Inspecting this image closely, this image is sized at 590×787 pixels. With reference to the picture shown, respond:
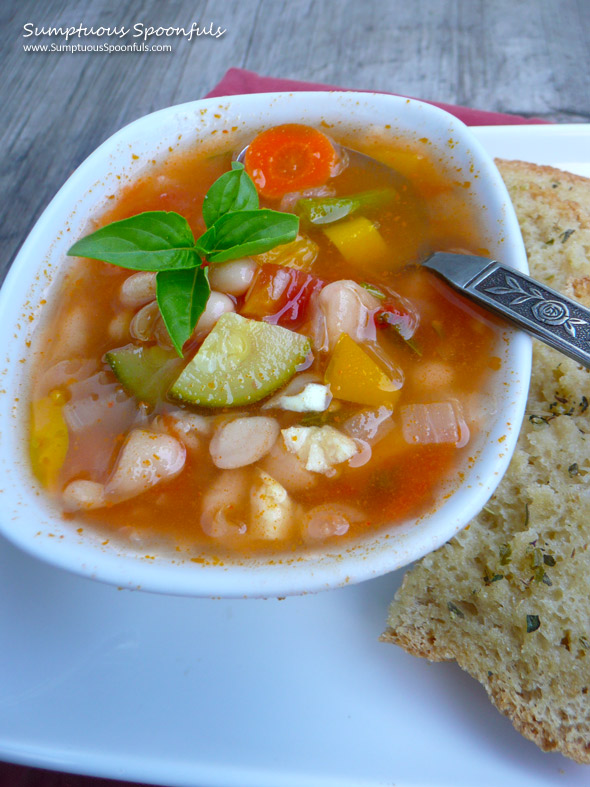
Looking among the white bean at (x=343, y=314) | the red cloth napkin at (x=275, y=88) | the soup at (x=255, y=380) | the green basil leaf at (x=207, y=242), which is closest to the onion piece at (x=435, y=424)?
the soup at (x=255, y=380)

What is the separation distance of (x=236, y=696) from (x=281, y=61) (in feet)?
10.9

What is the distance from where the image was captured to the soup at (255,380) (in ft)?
4.97

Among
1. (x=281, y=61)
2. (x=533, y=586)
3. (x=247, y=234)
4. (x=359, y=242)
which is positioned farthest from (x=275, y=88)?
(x=533, y=586)

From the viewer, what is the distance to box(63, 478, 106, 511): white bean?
5.03 feet

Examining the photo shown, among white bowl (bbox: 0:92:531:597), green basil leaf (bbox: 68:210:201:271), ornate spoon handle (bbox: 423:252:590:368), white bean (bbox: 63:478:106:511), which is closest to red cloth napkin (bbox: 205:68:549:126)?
white bowl (bbox: 0:92:531:597)

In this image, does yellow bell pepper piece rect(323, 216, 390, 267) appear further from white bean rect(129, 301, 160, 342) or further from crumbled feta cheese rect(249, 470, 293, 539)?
crumbled feta cheese rect(249, 470, 293, 539)

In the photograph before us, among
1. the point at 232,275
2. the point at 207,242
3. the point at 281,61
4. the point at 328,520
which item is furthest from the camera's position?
the point at 281,61

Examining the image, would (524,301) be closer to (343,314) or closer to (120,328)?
(343,314)

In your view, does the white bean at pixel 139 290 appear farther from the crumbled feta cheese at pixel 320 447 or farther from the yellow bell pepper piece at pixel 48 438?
the crumbled feta cheese at pixel 320 447

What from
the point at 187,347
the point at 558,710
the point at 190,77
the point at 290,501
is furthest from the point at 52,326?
the point at 190,77

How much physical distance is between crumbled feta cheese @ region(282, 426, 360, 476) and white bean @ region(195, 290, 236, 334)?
0.38 meters

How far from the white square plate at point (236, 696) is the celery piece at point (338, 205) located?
1094 millimetres

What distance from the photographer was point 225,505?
61.0 inches

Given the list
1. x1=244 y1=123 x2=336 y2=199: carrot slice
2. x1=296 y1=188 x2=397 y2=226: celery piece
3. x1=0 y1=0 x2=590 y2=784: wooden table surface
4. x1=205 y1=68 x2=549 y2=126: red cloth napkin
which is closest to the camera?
x1=296 y1=188 x2=397 y2=226: celery piece
